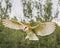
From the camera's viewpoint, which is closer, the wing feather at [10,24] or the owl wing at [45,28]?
the owl wing at [45,28]

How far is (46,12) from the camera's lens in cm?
626

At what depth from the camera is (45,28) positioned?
3525 mm

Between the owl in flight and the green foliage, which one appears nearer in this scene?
the owl in flight

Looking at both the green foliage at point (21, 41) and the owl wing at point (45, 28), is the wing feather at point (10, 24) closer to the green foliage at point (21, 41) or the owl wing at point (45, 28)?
the owl wing at point (45, 28)

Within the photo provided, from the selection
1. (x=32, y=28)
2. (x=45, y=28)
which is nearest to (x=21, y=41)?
(x=32, y=28)

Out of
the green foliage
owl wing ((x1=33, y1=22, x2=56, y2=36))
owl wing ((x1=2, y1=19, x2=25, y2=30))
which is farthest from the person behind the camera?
the green foliage

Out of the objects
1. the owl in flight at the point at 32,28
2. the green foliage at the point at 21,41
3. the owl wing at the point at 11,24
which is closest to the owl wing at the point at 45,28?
the owl in flight at the point at 32,28

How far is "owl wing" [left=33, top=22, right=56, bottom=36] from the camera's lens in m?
3.35

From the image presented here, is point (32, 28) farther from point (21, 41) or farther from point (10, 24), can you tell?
point (21, 41)

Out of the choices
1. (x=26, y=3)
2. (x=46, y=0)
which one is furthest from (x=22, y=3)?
(x=46, y=0)

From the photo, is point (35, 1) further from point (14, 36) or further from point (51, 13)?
point (14, 36)

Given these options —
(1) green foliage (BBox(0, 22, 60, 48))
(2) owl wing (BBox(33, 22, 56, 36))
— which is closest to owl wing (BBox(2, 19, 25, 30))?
(2) owl wing (BBox(33, 22, 56, 36))

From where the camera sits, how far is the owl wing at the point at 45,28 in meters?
3.35

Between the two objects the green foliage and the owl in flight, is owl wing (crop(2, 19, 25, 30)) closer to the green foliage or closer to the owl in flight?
A: the owl in flight
